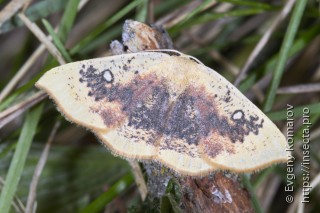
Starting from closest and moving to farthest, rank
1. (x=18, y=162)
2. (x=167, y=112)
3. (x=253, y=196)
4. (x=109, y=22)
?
(x=167, y=112) < (x=253, y=196) < (x=18, y=162) < (x=109, y=22)

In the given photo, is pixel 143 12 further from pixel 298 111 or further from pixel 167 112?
pixel 298 111

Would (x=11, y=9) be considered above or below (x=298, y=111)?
above

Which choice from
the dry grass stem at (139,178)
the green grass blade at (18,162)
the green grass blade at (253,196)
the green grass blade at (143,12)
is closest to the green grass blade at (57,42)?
the green grass blade at (18,162)

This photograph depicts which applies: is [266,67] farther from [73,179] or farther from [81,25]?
[81,25]

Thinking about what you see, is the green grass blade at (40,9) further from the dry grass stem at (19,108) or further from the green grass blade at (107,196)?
the green grass blade at (107,196)

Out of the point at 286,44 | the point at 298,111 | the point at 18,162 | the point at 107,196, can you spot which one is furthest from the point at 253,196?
the point at 18,162

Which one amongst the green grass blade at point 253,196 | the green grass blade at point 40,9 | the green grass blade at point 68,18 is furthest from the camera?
the green grass blade at point 40,9

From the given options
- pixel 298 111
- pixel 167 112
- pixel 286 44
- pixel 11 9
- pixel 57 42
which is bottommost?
pixel 298 111

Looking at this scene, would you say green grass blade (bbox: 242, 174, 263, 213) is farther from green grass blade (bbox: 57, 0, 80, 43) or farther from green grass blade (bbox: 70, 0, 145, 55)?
green grass blade (bbox: 57, 0, 80, 43)
